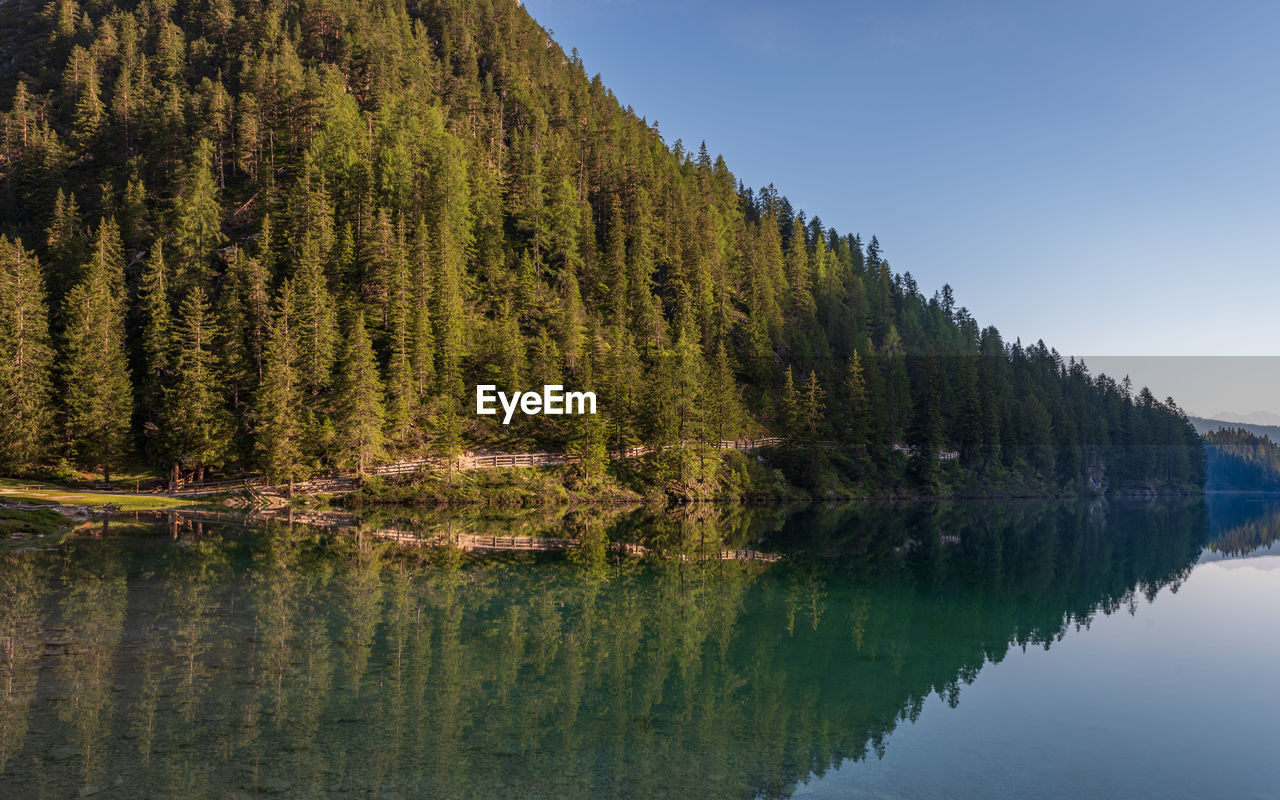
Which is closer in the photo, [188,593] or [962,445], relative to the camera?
[188,593]

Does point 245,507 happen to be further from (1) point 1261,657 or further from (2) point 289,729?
(1) point 1261,657

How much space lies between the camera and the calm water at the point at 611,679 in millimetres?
12625

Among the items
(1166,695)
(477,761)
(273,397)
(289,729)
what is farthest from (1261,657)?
(273,397)

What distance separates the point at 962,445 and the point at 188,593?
113 metres

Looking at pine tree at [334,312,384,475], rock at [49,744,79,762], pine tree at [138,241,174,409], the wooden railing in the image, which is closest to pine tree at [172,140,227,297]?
pine tree at [138,241,174,409]

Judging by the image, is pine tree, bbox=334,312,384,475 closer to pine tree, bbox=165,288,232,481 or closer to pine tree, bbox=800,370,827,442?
pine tree, bbox=165,288,232,481

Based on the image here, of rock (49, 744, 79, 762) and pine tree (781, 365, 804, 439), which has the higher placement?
pine tree (781, 365, 804, 439)

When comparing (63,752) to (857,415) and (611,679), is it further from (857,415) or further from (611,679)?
(857,415)

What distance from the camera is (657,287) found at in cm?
12506

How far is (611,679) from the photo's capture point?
59.4ft

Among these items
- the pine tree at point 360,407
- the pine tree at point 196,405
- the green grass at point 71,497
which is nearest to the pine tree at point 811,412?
the pine tree at point 360,407

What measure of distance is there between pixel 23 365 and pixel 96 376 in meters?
5.43

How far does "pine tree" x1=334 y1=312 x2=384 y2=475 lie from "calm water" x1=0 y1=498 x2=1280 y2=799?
112ft

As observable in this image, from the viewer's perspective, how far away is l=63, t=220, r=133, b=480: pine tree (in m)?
70.0
